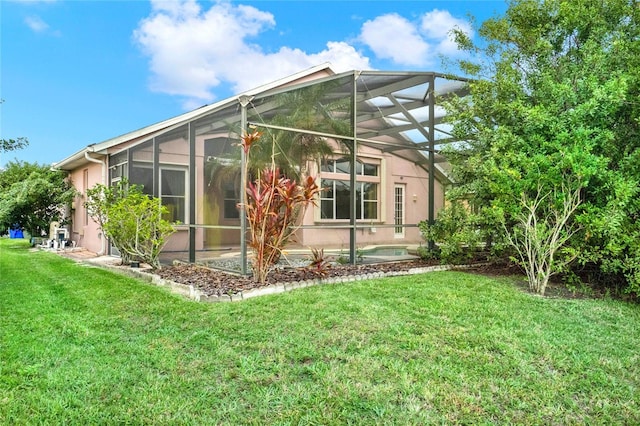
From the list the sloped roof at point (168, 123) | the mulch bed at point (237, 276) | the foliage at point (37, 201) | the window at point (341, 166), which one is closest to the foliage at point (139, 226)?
the mulch bed at point (237, 276)

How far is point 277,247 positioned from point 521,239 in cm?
406

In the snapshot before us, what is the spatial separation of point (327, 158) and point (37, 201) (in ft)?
37.7

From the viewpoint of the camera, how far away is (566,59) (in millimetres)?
7094

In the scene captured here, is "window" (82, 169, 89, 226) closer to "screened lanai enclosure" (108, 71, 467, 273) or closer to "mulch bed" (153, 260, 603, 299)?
"screened lanai enclosure" (108, 71, 467, 273)

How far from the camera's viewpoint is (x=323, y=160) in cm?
891

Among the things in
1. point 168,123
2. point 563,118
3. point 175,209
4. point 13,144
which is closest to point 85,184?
point 168,123

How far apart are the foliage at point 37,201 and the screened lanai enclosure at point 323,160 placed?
5.41 meters

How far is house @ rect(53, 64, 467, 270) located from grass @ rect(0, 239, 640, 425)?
2742 millimetres

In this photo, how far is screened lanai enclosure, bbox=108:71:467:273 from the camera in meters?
7.71

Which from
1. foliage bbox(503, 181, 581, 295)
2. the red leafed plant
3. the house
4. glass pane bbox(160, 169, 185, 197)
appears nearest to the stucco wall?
the house

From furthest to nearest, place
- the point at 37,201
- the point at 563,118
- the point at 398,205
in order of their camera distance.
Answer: the point at 37,201, the point at 398,205, the point at 563,118

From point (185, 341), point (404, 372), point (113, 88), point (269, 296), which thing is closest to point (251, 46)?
point (113, 88)

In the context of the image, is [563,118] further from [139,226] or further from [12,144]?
[12,144]

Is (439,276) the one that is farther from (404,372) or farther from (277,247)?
(404,372)
